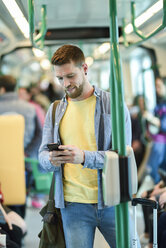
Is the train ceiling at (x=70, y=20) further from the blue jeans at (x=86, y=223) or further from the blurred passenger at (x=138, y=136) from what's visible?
the blurred passenger at (x=138, y=136)

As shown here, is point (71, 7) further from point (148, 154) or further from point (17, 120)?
point (148, 154)

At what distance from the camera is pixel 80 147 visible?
81.4 inches

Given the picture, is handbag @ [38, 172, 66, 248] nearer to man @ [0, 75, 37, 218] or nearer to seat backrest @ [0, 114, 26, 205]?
seat backrest @ [0, 114, 26, 205]

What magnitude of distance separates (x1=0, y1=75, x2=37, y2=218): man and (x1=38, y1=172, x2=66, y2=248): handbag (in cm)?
174

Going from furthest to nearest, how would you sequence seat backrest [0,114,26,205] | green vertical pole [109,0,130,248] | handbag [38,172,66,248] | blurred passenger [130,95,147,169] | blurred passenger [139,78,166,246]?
blurred passenger [130,95,147,169]
blurred passenger [139,78,166,246]
seat backrest [0,114,26,205]
handbag [38,172,66,248]
green vertical pole [109,0,130,248]

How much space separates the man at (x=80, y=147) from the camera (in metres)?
2.02

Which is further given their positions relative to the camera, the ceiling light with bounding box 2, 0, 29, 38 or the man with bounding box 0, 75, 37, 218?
the man with bounding box 0, 75, 37, 218

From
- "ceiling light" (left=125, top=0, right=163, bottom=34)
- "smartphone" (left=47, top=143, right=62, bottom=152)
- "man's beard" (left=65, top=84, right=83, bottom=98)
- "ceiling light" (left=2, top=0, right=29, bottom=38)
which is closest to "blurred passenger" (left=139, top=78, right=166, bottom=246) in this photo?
"ceiling light" (left=125, top=0, right=163, bottom=34)

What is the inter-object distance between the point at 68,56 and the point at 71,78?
0.38 ft

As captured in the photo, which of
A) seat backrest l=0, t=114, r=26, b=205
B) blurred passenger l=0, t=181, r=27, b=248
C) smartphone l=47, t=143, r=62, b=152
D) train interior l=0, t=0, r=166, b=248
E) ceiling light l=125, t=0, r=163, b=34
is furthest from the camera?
seat backrest l=0, t=114, r=26, b=205

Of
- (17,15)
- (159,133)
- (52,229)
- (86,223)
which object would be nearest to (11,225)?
(52,229)

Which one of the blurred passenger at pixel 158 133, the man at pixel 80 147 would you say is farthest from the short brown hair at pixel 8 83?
the man at pixel 80 147

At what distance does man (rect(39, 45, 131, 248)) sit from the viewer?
2.02 meters

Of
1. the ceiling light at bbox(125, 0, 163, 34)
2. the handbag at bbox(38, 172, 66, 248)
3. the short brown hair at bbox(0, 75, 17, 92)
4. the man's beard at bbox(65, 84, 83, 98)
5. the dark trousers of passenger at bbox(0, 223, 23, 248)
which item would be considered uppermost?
the ceiling light at bbox(125, 0, 163, 34)
